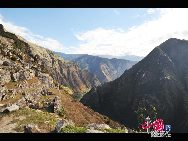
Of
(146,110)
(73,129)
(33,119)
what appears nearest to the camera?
(73,129)

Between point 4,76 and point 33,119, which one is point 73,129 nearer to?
point 33,119

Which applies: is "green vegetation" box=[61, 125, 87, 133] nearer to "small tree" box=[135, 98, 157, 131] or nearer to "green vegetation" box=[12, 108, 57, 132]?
"green vegetation" box=[12, 108, 57, 132]

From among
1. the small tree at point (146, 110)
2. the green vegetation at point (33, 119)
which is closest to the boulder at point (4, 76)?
the green vegetation at point (33, 119)

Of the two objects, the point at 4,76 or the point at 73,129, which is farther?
the point at 4,76

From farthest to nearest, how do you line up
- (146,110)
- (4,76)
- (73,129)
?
(146,110) → (4,76) → (73,129)

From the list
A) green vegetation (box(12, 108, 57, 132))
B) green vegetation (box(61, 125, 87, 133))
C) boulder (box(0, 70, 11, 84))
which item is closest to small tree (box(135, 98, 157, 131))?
boulder (box(0, 70, 11, 84))

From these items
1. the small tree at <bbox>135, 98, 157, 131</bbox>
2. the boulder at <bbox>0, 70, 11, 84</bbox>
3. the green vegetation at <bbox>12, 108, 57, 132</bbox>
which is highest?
the boulder at <bbox>0, 70, 11, 84</bbox>

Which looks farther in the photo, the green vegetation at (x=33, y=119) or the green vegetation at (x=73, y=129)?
the green vegetation at (x=33, y=119)

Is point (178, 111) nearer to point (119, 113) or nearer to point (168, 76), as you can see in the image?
point (168, 76)

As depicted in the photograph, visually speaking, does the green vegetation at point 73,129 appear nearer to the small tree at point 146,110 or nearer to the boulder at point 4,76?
the boulder at point 4,76

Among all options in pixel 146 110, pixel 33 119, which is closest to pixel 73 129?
pixel 33 119

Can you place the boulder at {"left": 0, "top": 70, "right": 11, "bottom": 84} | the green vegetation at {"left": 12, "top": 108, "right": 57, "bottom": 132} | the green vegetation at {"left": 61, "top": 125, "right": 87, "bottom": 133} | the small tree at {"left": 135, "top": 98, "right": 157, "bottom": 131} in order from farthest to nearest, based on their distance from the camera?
the small tree at {"left": 135, "top": 98, "right": 157, "bottom": 131}
the boulder at {"left": 0, "top": 70, "right": 11, "bottom": 84}
the green vegetation at {"left": 12, "top": 108, "right": 57, "bottom": 132}
the green vegetation at {"left": 61, "top": 125, "right": 87, "bottom": 133}
